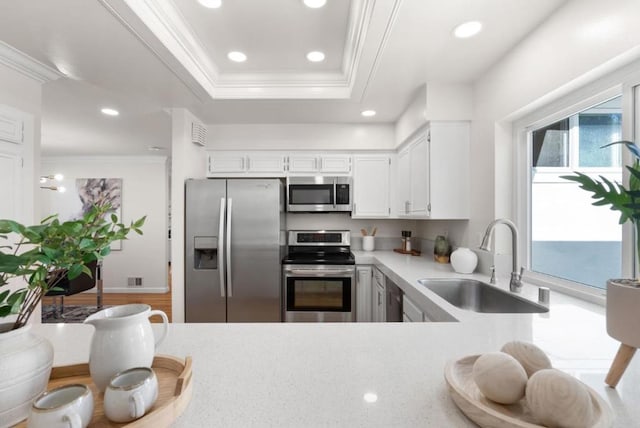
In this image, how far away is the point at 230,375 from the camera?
73 cm

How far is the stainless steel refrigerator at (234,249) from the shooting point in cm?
283

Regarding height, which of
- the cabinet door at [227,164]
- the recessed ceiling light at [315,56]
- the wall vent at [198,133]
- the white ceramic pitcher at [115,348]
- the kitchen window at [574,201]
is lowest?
the white ceramic pitcher at [115,348]

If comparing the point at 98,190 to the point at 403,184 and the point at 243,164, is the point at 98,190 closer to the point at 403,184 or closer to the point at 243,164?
the point at 243,164

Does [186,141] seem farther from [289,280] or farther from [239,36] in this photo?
[289,280]

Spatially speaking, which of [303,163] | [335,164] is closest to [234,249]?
[303,163]

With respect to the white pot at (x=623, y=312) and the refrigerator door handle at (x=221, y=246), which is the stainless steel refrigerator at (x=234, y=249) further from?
the white pot at (x=623, y=312)

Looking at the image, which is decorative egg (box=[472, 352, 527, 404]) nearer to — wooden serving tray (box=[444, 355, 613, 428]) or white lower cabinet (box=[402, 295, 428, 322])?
wooden serving tray (box=[444, 355, 613, 428])

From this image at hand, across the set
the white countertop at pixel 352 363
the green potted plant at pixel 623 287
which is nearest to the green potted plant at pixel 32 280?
the white countertop at pixel 352 363

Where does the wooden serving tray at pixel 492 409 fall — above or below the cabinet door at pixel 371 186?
below

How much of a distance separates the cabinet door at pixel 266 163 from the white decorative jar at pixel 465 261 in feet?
6.71

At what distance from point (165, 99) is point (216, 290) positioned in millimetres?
1791

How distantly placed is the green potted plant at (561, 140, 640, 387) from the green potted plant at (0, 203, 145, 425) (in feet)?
3.01

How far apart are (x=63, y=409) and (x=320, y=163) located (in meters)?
3.12

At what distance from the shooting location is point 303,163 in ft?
11.2
